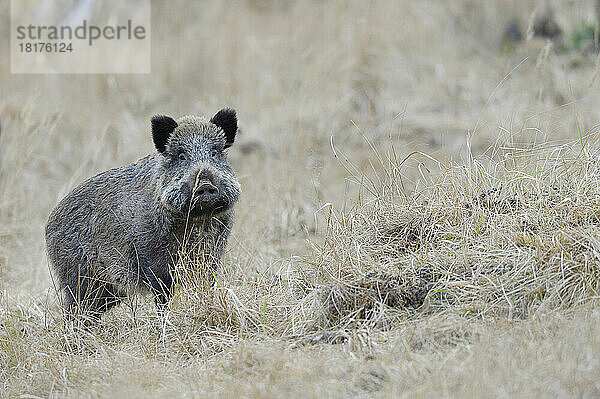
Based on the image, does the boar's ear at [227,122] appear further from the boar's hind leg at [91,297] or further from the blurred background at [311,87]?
the blurred background at [311,87]

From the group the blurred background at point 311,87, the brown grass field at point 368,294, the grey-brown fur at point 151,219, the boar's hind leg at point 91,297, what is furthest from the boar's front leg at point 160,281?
the blurred background at point 311,87

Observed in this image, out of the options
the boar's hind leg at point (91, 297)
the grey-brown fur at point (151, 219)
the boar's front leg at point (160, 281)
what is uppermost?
the grey-brown fur at point (151, 219)

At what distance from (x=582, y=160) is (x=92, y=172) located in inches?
242

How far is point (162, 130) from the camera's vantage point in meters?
5.44

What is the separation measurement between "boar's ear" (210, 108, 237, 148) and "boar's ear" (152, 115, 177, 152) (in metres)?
0.33

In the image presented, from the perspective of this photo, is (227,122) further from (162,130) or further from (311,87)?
(311,87)

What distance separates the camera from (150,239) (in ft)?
17.9

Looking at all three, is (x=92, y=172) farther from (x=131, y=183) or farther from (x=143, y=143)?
(x=131, y=183)

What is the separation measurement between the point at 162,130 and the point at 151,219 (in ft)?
2.19

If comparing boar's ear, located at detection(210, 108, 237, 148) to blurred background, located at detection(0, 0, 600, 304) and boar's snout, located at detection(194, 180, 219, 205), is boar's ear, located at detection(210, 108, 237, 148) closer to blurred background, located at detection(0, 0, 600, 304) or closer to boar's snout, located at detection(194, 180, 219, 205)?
boar's snout, located at detection(194, 180, 219, 205)

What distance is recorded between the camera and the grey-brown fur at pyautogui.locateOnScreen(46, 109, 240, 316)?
525 cm

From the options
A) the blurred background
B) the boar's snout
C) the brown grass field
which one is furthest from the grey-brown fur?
the blurred background

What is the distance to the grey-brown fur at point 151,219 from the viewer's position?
5250mm

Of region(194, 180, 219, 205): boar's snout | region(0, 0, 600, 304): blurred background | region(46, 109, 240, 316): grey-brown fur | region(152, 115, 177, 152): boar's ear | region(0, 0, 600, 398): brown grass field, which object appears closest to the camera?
region(0, 0, 600, 398): brown grass field
